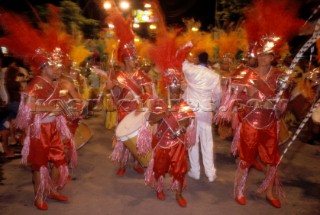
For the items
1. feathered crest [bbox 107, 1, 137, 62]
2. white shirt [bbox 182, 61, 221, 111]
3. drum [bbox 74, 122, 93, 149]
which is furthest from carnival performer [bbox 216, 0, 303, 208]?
drum [bbox 74, 122, 93, 149]

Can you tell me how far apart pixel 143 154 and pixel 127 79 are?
4.19ft

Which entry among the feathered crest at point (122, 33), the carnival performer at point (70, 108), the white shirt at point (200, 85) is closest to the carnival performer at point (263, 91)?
the white shirt at point (200, 85)

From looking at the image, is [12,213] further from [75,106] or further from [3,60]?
[3,60]

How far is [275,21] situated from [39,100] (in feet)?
10.8

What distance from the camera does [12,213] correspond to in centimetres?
431

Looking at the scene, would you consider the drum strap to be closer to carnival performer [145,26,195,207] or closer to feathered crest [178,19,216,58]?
carnival performer [145,26,195,207]

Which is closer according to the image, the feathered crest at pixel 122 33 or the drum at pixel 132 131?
Answer: the drum at pixel 132 131

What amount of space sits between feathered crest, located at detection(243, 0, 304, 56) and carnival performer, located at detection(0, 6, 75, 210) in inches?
107

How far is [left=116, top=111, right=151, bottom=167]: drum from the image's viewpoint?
4.76 meters

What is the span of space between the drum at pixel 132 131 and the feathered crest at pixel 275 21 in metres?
1.99

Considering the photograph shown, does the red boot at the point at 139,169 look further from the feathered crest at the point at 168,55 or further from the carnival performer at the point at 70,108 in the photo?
the feathered crest at the point at 168,55

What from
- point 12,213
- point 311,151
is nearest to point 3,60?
point 12,213

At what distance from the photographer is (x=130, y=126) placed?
4871mm

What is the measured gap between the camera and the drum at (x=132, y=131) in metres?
4.76
